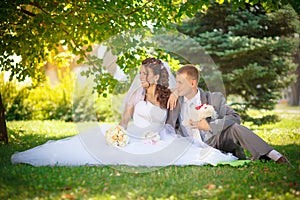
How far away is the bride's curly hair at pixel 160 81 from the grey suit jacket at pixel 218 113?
166mm

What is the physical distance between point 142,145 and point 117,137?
31cm

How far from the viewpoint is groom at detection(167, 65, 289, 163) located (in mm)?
5180

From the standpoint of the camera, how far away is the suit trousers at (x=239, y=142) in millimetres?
5158

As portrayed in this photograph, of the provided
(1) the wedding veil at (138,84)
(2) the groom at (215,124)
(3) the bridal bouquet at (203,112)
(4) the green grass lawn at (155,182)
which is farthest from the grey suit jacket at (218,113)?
(4) the green grass lawn at (155,182)

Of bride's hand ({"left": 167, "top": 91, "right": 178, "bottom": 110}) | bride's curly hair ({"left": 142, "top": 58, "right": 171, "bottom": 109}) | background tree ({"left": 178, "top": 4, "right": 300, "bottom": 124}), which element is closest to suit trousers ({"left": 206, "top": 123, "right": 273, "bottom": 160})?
bride's hand ({"left": 167, "top": 91, "right": 178, "bottom": 110})

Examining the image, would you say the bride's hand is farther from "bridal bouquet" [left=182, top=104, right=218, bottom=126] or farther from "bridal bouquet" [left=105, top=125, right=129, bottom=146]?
"bridal bouquet" [left=105, top=125, right=129, bottom=146]

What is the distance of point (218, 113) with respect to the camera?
18.1 ft

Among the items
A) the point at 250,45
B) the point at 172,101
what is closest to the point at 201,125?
the point at 172,101

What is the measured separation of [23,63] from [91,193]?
419 cm

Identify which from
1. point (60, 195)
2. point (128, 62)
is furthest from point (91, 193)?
point (128, 62)

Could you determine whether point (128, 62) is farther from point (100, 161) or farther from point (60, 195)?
point (60, 195)

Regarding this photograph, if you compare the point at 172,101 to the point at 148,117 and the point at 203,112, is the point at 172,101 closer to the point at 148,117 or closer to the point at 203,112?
the point at 148,117

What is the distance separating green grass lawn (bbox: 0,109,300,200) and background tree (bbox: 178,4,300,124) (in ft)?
18.9

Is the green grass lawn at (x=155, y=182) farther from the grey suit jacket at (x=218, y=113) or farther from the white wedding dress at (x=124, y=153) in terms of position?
the grey suit jacket at (x=218, y=113)
